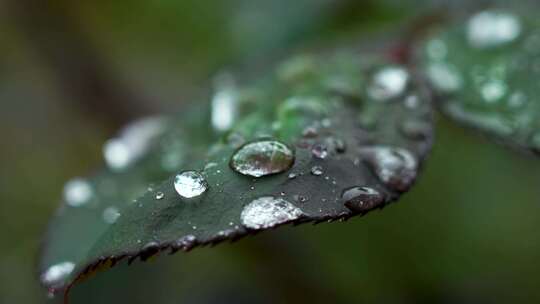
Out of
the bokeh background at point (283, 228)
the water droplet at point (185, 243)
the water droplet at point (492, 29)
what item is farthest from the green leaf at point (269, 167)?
the bokeh background at point (283, 228)

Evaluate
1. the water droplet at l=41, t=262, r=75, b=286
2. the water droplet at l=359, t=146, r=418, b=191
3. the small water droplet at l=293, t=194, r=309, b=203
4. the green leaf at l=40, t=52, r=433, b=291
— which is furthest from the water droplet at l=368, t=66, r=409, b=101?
the water droplet at l=41, t=262, r=75, b=286

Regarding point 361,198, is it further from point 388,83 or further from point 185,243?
point 388,83

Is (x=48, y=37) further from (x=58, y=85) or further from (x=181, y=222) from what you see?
(x=181, y=222)

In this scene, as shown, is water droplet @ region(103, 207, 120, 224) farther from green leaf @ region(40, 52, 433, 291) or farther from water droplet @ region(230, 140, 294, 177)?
water droplet @ region(230, 140, 294, 177)

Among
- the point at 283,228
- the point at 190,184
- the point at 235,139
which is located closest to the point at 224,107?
the point at 235,139

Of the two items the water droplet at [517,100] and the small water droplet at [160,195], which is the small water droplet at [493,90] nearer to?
the water droplet at [517,100]

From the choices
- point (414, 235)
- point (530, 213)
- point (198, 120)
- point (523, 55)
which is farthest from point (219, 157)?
point (530, 213)
